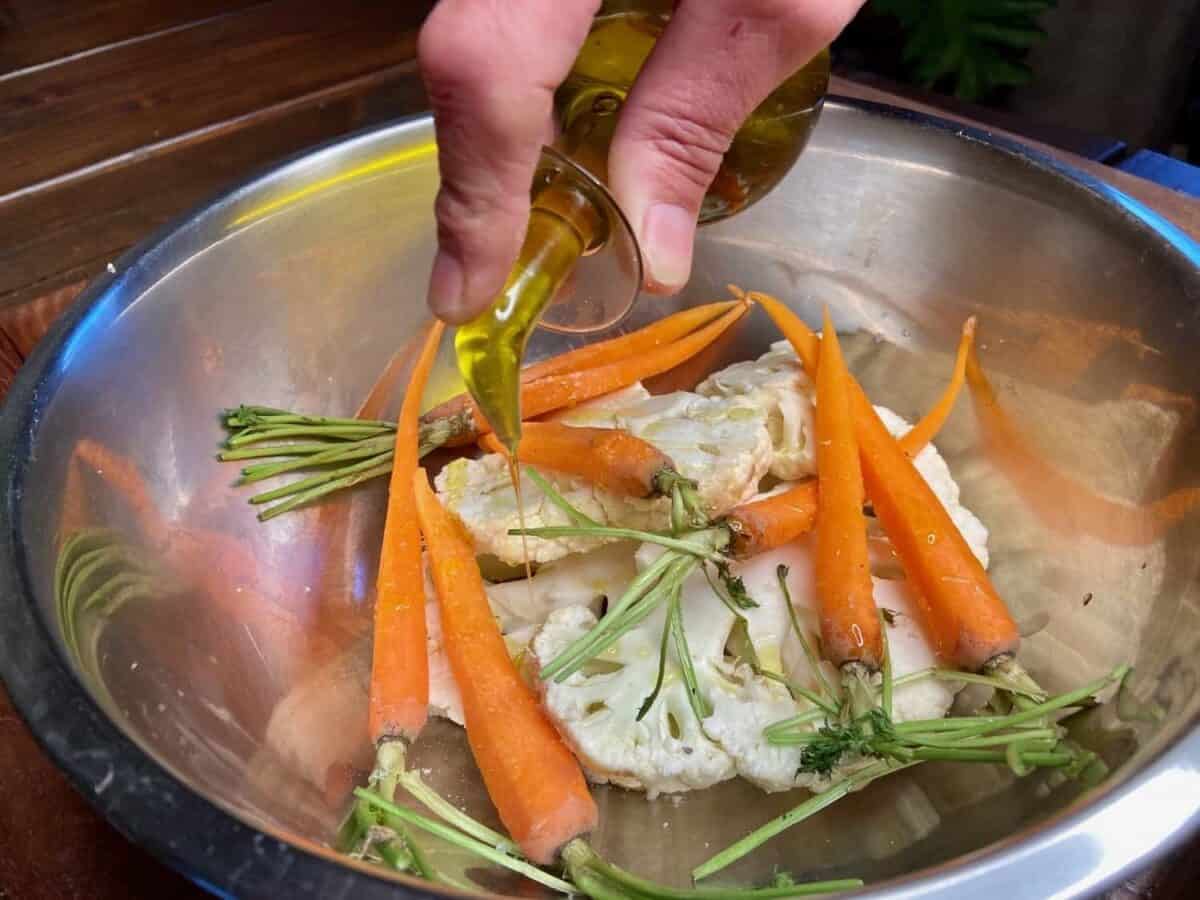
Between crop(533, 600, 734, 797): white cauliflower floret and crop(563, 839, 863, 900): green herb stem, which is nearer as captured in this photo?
crop(563, 839, 863, 900): green herb stem

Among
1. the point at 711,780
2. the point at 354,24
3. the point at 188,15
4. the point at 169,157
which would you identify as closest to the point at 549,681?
the point at 711,780

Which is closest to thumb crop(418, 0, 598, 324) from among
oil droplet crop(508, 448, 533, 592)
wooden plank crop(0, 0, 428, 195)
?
oil droplet crop(508, 448, 533, 592)

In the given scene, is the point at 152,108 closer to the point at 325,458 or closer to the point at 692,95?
the point at 325,458

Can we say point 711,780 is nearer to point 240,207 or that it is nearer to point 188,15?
point 240,207

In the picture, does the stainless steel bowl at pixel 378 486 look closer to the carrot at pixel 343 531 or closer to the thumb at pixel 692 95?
the carrot at pixel 343 531

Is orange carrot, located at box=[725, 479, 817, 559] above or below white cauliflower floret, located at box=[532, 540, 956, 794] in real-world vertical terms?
above

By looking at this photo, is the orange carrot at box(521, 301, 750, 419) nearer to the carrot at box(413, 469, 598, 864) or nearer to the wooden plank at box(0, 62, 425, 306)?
the carrot at box(413, 469, 598, 864)
